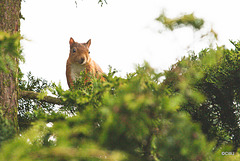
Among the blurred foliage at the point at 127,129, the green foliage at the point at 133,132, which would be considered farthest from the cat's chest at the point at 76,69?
the green foliage at the point at 133,132

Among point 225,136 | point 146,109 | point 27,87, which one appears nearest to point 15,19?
point 27,87

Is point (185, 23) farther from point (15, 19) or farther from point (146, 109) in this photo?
point (15, 19)

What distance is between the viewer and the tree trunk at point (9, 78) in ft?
5.82

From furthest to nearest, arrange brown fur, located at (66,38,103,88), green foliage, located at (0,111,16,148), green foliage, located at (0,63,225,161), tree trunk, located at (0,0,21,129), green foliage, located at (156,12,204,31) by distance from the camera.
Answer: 1. brown fur, located at (66,38,103,88)
2. tree trunk, located at (0,0,21,129)
3. green foliage, located at (0,111,16,148)
4. green foliage, located at (156,12,204,31)
5. green foliage, located at (0,63,225,161)

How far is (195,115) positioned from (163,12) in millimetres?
943

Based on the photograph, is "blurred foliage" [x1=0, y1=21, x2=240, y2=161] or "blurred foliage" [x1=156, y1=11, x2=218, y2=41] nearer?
"blurred foliage" [x1=0, y1=21, x2=240, y2=161]

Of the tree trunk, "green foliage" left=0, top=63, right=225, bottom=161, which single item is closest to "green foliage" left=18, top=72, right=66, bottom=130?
the tree trunk

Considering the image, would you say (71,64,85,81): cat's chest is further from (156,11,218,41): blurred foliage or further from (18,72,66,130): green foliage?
(156,11,218,41): blurred foliage

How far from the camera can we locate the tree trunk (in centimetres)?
178

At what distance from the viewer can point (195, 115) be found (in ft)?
6.21

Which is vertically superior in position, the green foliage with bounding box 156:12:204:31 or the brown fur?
the brown fur

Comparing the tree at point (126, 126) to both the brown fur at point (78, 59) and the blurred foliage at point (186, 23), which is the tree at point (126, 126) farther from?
the brown fur at point (78, 59)

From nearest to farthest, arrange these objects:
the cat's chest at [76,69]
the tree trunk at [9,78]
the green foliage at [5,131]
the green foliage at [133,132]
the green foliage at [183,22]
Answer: the green foliage at [133,132] → the green foliage at [183,22] → the green foliage at [5,131] → the tree trunk at [9,78] → the cat's chest at [76,69]

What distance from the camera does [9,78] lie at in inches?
73.4
